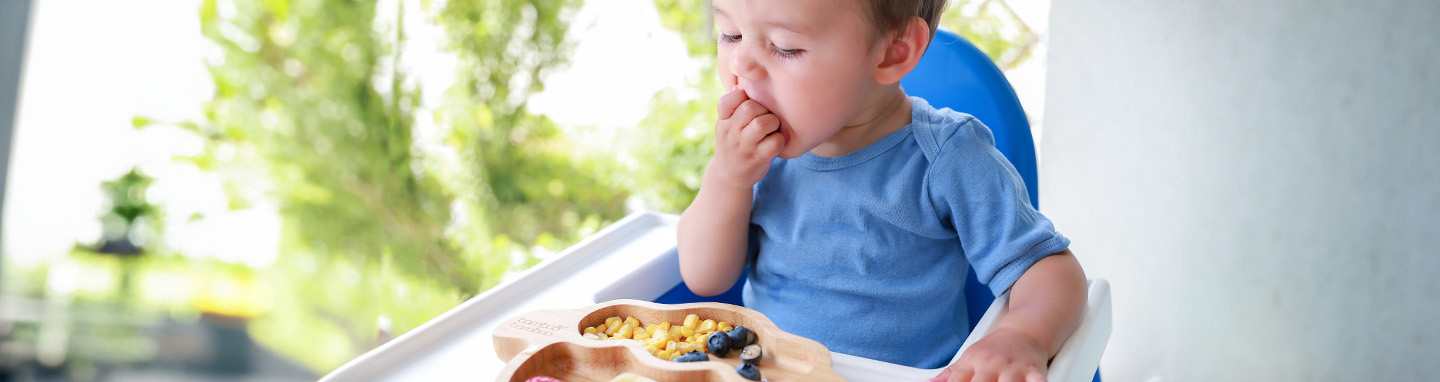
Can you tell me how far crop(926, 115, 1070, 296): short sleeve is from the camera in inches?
31.6

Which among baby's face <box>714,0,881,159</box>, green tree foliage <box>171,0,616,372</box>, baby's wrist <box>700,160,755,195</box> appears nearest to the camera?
baby's face <box>714,0,881,159</box>

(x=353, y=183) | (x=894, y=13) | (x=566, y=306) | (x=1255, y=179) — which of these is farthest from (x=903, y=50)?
(x=353, y=183)

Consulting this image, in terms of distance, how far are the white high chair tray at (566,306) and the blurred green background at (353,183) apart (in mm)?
1116

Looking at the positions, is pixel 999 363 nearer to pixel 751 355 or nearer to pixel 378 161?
pixel 751 355

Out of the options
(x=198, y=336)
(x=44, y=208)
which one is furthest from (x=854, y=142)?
(x=198, y=336)

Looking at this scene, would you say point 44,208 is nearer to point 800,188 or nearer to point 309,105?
point 309,105

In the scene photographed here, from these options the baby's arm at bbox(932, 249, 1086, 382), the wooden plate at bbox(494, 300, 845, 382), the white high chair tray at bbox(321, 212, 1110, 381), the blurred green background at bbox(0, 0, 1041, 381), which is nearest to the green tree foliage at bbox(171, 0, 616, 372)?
the blurred green background at bbox(0, 0, 1041, 381)

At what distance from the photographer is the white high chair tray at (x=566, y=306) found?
2.26 feet

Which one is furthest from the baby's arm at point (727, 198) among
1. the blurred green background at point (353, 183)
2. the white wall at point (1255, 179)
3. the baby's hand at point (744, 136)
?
the blurred green background at point (353, 183)

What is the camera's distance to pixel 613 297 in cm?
88

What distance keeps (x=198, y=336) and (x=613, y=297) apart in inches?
63.1

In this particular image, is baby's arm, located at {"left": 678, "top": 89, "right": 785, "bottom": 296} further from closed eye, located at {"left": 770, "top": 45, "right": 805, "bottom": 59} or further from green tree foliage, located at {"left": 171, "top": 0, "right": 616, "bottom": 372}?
green tree foliage, located at {"left": 171, "top": 0, "right": 616, "bottom": 372}

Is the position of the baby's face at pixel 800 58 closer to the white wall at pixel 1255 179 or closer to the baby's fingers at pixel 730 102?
the baby's fingers at pixel 730 102

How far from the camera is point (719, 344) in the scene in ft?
2.19
